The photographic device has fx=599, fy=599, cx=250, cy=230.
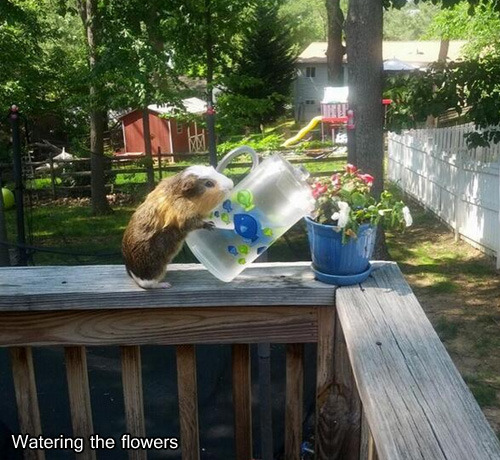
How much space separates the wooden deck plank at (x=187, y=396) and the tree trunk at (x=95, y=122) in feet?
27.1

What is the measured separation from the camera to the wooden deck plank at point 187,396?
1.56 metres

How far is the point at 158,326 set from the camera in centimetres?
151

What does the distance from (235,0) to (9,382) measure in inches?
255

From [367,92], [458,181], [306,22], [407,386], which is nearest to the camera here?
[407,386]

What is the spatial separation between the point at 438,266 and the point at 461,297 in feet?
4.01

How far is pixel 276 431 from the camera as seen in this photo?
3.41 metres

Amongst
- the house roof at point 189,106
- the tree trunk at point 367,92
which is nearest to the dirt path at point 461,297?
the tree trunk at point 367,92

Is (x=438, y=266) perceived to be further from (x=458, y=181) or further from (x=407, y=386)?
(x=407, y=386)

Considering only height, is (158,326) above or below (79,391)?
Answer: above

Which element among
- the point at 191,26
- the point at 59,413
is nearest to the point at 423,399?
the point at 59,413

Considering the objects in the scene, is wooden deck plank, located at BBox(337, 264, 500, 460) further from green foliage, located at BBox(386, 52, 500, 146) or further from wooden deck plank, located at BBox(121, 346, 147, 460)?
green foliage, located at BBox(386, 52, 500, 146)

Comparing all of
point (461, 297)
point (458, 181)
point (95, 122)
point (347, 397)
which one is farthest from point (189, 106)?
point (347, 397)

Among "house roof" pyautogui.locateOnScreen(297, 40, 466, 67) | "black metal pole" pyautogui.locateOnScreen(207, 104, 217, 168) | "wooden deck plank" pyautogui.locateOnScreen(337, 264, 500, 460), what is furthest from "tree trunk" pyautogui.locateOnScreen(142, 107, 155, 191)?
"house roof" pyautogui.locateOnScreen(297, 40, 466, 67)

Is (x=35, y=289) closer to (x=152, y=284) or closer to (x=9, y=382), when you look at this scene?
(x=152, y=284)
